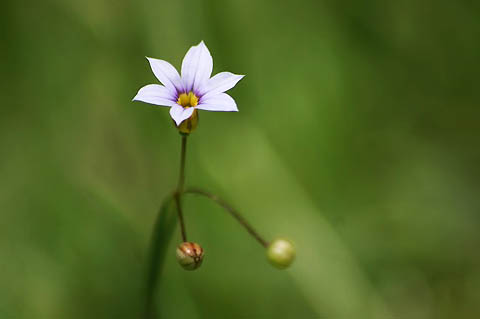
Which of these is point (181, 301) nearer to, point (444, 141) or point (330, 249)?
point (330, 249)

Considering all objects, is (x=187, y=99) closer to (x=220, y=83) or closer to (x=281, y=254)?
(x=220, y=83)

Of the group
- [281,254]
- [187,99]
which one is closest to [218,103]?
[187,99]

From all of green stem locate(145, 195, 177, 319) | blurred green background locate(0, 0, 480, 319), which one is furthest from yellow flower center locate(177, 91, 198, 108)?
blurred green background locate(0, 0, 480, 319)

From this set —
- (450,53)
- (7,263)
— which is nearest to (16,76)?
(7,263)

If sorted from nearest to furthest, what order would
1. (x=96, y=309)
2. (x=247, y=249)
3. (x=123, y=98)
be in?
1. (x=96, y=309)
2. (x=247, y=249)
3. (x=123, y=98)

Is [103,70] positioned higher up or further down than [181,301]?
higher up

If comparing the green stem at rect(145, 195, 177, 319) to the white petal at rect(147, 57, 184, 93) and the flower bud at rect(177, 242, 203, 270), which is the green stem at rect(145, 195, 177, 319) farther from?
the white petal at rect(147, 57, 184, 93)
